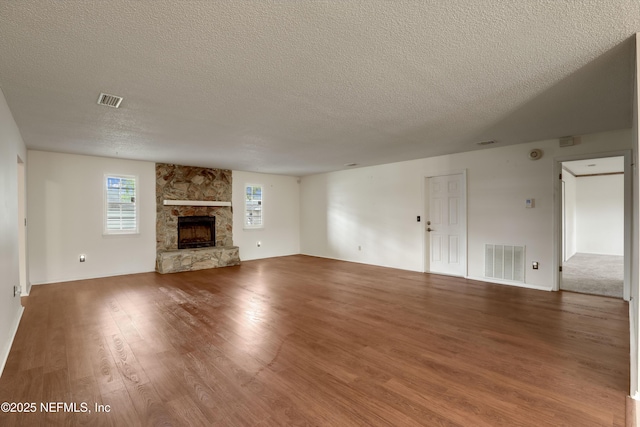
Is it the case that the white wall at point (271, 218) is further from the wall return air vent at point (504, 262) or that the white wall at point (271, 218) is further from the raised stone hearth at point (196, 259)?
the wall return air vent at point (504, 262)

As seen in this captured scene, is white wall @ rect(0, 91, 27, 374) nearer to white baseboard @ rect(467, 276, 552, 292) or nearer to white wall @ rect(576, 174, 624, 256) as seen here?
white baseboard @ rect(467, 276, 552, 292)

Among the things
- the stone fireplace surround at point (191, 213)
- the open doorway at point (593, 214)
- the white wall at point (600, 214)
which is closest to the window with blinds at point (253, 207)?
the stone fireplace surround at point (191, 213)

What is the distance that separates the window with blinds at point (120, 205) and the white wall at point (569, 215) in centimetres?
1024

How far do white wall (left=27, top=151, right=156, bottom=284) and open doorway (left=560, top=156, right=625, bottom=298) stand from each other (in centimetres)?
967

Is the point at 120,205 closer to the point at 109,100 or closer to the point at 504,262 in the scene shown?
the point at 109,100

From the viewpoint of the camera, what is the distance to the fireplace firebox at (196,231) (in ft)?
22.4

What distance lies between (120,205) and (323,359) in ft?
18.4

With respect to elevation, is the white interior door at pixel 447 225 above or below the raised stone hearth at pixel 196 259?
above

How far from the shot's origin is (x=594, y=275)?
18.5ft

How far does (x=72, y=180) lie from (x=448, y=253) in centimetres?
730

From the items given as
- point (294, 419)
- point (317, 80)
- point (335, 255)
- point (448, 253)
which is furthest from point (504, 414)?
point (335, 255)

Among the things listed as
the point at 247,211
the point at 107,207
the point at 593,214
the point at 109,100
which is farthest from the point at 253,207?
the point at 593,214

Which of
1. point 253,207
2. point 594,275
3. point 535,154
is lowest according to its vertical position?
point 594,275

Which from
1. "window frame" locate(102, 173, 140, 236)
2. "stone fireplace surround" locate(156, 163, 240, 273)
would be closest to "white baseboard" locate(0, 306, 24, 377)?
"window frame" locate(102, 173, 140, 236)
